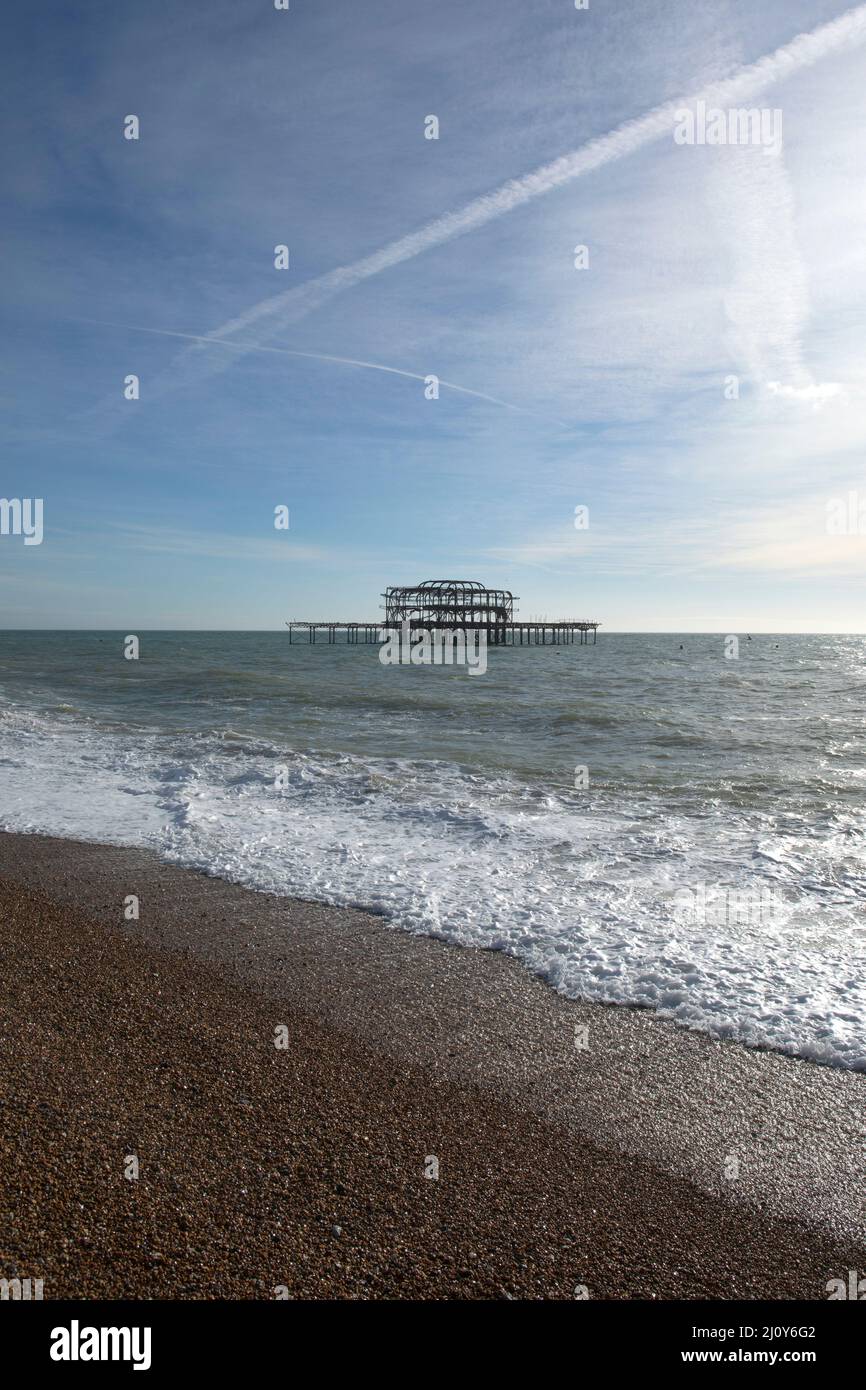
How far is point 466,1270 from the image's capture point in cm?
308

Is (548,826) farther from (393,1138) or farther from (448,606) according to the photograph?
(448,606)

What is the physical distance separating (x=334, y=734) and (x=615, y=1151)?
17.0 metres

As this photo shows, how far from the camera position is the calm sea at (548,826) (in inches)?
248

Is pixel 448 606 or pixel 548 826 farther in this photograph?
pixel 448 606

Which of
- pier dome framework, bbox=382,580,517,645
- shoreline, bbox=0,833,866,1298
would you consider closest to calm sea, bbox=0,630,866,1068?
Answer: shoreline, bbox=0,833,866,1298

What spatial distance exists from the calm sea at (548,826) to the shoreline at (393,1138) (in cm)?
87

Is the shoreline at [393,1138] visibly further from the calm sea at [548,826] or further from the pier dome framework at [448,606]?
the pier dome framework at [448,606]

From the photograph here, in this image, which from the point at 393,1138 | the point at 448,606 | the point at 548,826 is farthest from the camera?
the point at 448,606

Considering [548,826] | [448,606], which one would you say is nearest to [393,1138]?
[548,826]

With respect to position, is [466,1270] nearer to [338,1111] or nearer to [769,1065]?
[338,1111]

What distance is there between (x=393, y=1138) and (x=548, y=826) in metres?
7.38

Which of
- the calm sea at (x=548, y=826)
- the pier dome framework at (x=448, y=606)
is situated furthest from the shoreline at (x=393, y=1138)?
the pier dome framework at (x=448, y=606)

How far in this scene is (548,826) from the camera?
11047 millimetres
